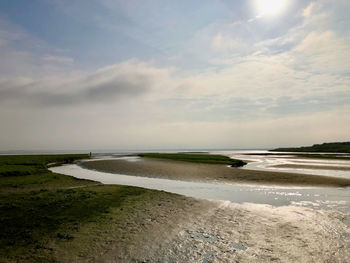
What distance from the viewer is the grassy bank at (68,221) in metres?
9.03

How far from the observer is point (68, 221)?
12.3 metres

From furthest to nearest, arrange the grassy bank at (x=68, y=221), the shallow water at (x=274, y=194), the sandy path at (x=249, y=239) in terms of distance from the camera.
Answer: the shallow water at (x=274, y=194)
the grassy bank at (x=68, y=221)
the sandy path at (x=249, y=239)

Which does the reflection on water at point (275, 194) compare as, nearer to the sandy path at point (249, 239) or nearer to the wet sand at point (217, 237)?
the wet sand at point (217, 237)

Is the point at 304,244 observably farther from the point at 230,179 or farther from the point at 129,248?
the point at 230,179

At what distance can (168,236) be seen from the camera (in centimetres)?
1094

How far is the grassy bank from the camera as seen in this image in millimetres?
9031

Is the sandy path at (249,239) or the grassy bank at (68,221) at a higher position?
the grassy bank at (68,221)

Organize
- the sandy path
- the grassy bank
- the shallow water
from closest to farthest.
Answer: the sandy path
the grassy bank
the shallow water

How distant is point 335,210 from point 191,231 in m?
10.7

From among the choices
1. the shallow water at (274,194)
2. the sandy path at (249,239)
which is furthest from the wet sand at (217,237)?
the shallow water at (274,194)

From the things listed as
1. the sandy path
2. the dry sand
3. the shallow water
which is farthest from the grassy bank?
the shallow water

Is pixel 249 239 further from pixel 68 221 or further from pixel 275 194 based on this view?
pixel 275 194

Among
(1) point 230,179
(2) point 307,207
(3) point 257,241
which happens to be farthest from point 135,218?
(1) point 230,179

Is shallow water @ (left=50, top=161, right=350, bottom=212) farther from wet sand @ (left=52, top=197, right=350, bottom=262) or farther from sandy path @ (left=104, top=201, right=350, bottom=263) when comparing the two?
sandy path @ (left=104, top=201, right=350, bottom=263)
